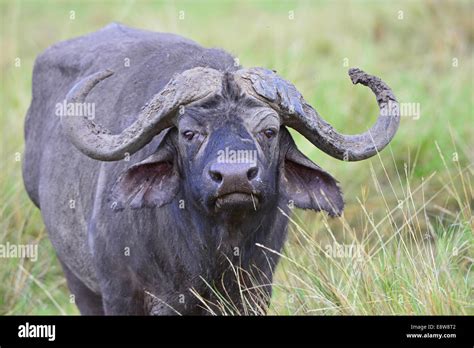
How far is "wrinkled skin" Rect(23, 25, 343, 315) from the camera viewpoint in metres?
Answer: 6.38

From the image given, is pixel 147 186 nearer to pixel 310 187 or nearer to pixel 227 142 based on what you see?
pixel 227 142

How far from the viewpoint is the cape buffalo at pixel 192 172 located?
6.41 m

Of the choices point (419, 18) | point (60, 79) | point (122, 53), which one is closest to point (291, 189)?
point (122, 53)

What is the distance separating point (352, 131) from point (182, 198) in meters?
4.77

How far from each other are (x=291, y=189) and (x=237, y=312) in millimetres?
813

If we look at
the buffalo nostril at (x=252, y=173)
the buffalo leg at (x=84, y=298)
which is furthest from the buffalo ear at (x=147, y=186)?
the buffalo leg at (x=84, y=298)

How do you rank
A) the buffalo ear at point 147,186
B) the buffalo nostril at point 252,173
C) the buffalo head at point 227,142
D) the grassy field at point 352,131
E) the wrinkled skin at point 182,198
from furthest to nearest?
1. the grassy field at point 352,131
2. the buffalo ear at point 147,186
3. the wrinkled skin at point 182,198
4. the buffalo head at point 227,142
5. the buffalo nostril at point 252,173

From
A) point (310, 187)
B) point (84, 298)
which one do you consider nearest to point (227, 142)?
point (310, 187)

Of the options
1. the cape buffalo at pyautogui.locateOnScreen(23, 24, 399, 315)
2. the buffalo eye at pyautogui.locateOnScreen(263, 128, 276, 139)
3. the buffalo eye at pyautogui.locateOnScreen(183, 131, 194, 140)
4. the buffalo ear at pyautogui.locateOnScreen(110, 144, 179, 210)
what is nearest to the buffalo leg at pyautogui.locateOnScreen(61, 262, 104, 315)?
the cape buffalo at pyautogui.locateOnScreen(23, 24, 399, 315)

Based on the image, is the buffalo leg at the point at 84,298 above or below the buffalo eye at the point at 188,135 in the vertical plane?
below

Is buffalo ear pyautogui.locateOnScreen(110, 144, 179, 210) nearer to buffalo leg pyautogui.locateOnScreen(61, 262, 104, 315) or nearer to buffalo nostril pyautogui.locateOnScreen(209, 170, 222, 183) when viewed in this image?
buffalo nostril pyautogui.locateOnScreen(209, 170, 222, 183)

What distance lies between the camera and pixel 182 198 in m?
6.82

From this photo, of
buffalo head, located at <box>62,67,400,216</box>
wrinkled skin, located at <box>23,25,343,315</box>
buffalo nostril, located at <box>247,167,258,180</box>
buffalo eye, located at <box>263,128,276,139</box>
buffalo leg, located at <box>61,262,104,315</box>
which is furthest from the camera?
buffalo leg, located at <box>61,262,104,315</box>

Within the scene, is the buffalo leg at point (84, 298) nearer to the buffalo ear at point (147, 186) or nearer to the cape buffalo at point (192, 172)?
the cape buffalo at point (192, 172)
